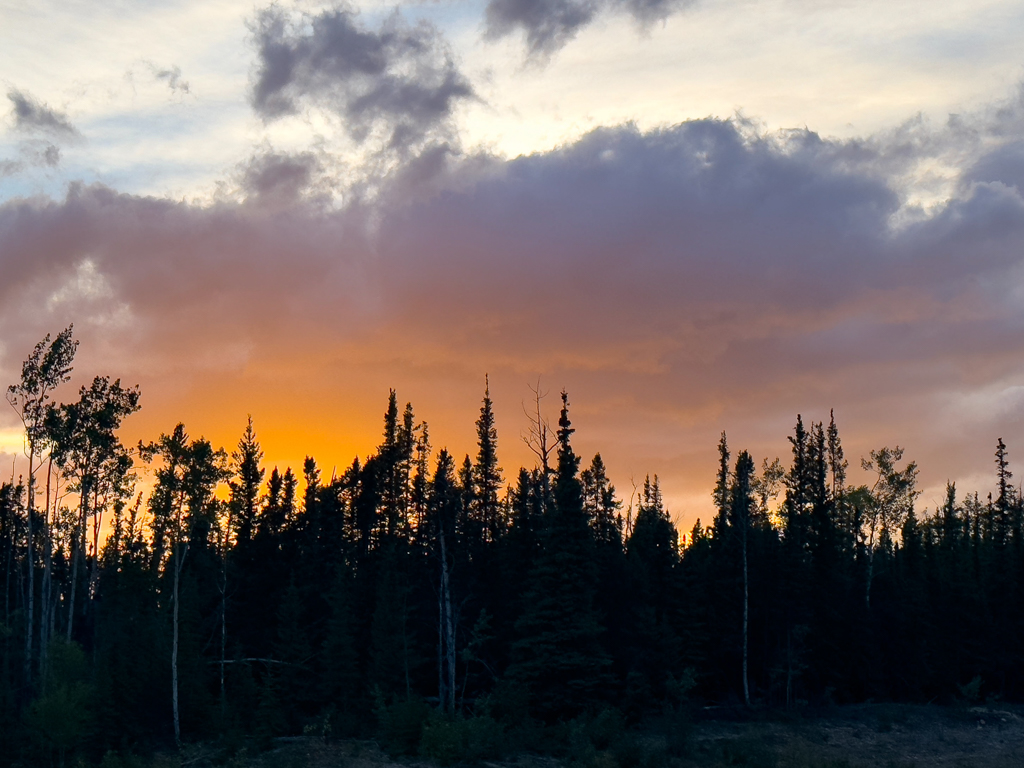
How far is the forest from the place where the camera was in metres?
50.8

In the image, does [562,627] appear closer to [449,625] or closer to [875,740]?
[449,625]

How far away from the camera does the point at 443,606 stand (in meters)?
60.6

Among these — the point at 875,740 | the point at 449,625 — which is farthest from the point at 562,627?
the point at 875,740

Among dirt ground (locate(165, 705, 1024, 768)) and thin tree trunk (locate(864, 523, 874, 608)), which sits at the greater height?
thin tree trunk (locate(864, 523, 874, 608))

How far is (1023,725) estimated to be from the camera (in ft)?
209

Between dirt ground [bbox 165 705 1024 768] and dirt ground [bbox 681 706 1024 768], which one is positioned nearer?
dirt ground [bbox 165 705 1024 768]

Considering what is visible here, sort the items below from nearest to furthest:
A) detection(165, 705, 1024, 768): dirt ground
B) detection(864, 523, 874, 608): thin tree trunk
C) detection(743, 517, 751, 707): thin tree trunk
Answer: detection(165, 705, 1024, 768): dirt ground, detection(743, 517, 751, 707): thin tree trunk, detection(864, 523, 874, 608): thin tree trunk

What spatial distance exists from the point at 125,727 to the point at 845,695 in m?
47.4

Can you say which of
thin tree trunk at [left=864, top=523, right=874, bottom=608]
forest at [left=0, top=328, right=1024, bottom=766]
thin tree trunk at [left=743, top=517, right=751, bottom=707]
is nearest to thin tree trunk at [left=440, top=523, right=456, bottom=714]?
forest at [left=0, top=328, right=1024, bottom=766]

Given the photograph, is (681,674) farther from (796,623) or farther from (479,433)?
(479,433)

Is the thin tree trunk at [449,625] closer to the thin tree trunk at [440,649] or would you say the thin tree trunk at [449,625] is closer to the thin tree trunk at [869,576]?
the thin tree trunk at [440,649]

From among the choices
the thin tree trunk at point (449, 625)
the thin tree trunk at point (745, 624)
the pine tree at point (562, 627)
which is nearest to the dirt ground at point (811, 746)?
the thin tree trunk at point (745, 624)

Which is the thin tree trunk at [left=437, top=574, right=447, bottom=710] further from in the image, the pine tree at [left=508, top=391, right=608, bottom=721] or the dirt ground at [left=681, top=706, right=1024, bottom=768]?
the dirt ground at [left=681, top=706, right=1024, bottom=768]

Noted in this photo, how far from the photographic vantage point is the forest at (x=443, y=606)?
167 feet
